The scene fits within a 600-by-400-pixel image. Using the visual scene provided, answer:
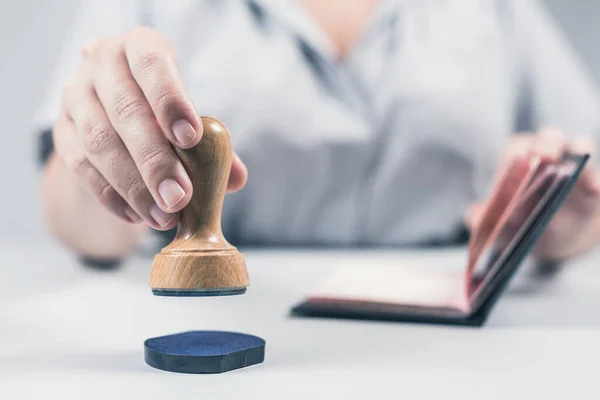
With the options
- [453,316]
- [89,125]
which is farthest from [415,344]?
[89,125]

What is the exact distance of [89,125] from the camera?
0.53 m

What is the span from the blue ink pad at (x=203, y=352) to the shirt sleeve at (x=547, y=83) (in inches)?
41.9

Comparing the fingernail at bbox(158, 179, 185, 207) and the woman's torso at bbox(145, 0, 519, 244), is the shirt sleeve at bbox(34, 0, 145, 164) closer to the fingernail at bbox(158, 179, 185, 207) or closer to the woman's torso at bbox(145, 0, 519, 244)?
the woman's torso at bbox(145, 0, 519, 244)

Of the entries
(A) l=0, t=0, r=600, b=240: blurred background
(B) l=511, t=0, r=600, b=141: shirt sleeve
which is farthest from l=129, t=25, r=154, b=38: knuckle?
(A) l=0, t=0, r=600, b=240: blurred background

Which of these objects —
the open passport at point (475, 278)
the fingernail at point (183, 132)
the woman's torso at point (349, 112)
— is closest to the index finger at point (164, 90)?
the fingernail at point (183, 132)

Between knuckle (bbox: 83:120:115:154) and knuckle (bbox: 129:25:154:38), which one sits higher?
knuckle (bbox: 129:25:154:38)

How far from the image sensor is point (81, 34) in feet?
3.61

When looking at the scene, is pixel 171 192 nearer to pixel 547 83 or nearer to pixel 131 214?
pixel 131 214

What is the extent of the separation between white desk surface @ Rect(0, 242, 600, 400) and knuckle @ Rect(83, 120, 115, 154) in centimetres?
15

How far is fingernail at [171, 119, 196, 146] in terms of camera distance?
16.6 inches

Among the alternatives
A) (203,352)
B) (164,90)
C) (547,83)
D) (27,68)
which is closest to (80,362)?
(203,352)

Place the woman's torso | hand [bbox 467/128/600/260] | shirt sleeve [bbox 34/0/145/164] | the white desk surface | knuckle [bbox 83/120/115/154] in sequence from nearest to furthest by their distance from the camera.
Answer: the white desk surface < knuckle [bbox 83/120/115/154] < hand [bbox 467/128/600/260] < shirt sleeve [bbox 34/0/145/164] < the woman's torso

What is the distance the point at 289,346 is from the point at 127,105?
0.72ft

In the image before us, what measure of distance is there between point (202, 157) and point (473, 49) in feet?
3.14
